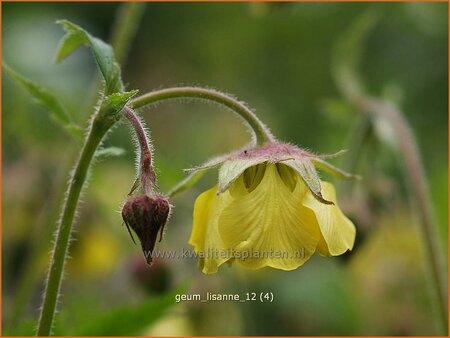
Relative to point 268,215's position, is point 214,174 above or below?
above

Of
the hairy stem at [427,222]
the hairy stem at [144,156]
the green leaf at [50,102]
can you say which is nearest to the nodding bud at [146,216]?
the hairy stem at [144,156]

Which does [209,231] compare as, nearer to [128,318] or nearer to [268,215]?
[268,215]

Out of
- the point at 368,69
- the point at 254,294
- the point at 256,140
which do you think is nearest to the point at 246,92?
the point at 368,69

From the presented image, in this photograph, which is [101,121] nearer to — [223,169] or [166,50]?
[223,169]

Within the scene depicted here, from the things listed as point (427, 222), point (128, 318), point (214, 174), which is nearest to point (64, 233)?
point (128, 318)

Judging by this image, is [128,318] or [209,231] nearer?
[209,231]

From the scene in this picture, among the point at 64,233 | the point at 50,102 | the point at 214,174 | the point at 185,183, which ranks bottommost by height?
the point at 64,233

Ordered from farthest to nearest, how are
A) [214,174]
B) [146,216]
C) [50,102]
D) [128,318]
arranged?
[214,174] → [128,318] → [50,102] → [146,216]

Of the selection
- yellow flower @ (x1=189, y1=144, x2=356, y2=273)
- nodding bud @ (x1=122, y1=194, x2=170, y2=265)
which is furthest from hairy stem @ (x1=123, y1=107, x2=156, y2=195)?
yellow flower @ (x1=189, y1=144, x2=356, y2=273)
